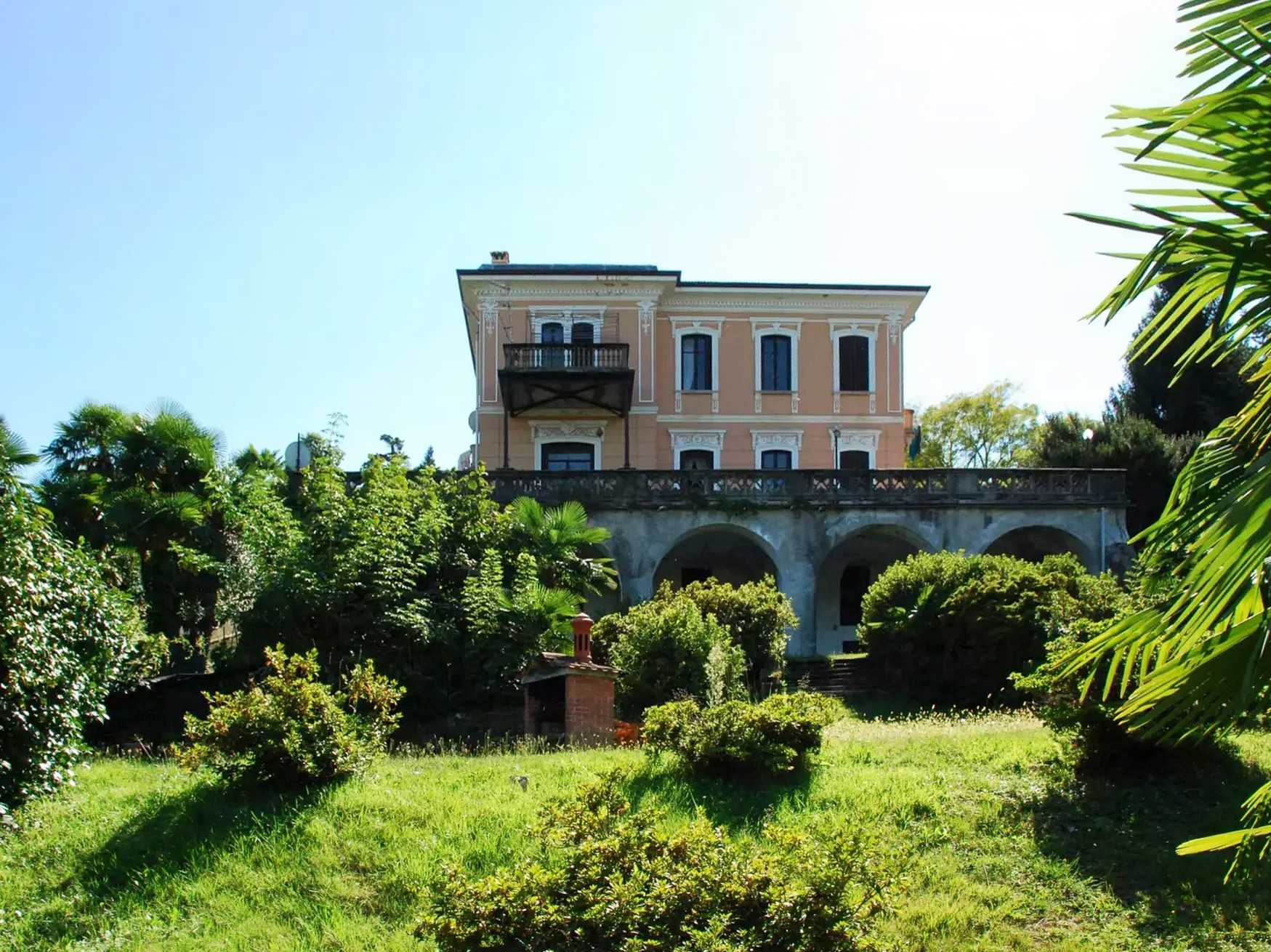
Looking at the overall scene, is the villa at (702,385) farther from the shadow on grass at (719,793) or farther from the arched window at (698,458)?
the shadow on grass at (719,793)

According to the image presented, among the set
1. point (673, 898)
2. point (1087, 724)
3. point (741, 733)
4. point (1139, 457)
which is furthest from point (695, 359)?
point (673, 898)

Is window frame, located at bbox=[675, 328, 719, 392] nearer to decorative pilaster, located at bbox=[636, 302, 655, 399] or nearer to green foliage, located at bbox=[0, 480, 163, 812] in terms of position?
decorative pilaster, located at bbox=[636, 302, 655, 399]

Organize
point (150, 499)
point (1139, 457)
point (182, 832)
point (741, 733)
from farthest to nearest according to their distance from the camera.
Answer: point (1139, 457)
point (150, 499)
point (741, 733)
point (182, 832)

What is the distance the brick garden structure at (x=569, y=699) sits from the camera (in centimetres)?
1435

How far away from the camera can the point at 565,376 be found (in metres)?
30.6

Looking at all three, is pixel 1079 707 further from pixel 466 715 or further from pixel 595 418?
pixel 595 418

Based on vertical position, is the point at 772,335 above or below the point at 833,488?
above

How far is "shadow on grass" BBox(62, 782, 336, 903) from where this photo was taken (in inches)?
354

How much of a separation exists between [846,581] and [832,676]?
7.31 m

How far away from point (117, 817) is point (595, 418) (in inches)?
903

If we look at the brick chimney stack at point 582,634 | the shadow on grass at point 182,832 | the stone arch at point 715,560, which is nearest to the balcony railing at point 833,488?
the stone arch at point 715,560

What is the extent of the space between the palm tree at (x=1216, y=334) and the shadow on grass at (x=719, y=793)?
730 cm

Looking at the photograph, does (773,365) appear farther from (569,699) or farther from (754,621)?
(569,699)

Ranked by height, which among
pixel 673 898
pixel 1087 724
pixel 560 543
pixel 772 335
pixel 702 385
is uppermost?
pixel 772 335
